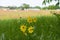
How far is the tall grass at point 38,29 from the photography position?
14.3 ft

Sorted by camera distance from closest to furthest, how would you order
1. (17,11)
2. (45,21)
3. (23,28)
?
(23,28), (45,21), (17,11)

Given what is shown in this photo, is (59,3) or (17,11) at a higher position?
(59,3)

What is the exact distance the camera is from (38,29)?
484cm

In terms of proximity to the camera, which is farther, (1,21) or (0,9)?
(0,9)

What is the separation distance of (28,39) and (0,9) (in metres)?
2.87

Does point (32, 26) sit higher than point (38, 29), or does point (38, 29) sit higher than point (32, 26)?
point (32, 26)

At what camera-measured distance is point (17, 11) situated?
589cm

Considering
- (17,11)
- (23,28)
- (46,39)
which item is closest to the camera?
(23,28)

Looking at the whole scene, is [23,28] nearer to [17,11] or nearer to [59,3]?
[59,3]

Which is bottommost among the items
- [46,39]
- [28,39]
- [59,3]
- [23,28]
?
[46,39]

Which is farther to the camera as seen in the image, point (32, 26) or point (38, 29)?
point (38, 29)

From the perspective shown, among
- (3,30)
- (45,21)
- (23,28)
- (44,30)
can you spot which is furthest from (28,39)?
(45,21)

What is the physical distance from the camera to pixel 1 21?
15.6 ft

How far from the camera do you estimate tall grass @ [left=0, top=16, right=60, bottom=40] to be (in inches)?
171
